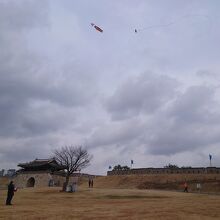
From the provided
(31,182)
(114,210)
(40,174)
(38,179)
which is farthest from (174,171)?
(114,210)

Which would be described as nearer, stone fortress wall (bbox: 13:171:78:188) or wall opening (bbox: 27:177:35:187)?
stone fortress wall (bbox: 13:171:78:188)

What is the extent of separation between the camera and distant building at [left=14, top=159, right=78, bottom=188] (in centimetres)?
7519

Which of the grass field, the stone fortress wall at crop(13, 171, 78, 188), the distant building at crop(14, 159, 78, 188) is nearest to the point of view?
the grass field

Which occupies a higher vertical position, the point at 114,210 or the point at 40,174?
the point at 40,174

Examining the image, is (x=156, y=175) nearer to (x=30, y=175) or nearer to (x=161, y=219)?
(x=30, y=175)

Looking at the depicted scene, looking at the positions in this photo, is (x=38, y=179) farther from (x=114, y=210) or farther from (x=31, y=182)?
(x=114, y=210)

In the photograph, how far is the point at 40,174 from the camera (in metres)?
76.9

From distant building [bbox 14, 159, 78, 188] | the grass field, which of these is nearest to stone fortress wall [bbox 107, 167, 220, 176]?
distant building [bbox 14, 159, 78, 188]

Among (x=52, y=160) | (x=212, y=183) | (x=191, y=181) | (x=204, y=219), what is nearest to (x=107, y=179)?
(x=52, y=160)

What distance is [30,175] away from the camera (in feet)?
259

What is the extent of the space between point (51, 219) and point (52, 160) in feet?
213

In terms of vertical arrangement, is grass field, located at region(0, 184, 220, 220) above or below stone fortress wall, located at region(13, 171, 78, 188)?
below

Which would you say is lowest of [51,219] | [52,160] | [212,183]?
[51,219]

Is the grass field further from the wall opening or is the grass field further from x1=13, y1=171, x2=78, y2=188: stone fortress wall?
the wall opening
